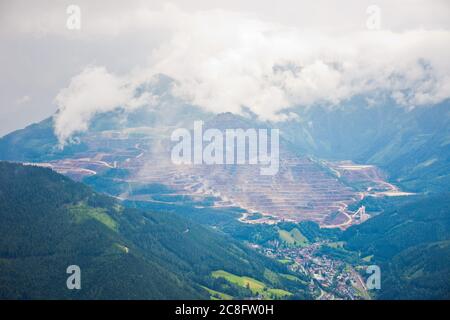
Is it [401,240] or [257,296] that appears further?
[401,240]

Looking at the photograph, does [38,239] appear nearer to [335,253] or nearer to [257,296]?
[257,296]

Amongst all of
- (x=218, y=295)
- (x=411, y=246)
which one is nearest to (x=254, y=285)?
(x=218, y=295)

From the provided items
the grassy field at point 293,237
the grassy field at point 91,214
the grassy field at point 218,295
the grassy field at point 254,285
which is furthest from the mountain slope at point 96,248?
the grassy field at point 293,237

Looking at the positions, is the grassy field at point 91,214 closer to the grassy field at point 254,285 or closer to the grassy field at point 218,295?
the grassy field at point 254,285

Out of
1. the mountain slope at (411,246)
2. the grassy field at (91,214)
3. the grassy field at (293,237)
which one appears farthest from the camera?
the grassy field at (293,237)

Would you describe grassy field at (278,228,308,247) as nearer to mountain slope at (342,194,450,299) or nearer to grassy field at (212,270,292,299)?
mountain slope at (342,194,450,299)

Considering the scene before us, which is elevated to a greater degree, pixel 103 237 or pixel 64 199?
pixel 64 199
